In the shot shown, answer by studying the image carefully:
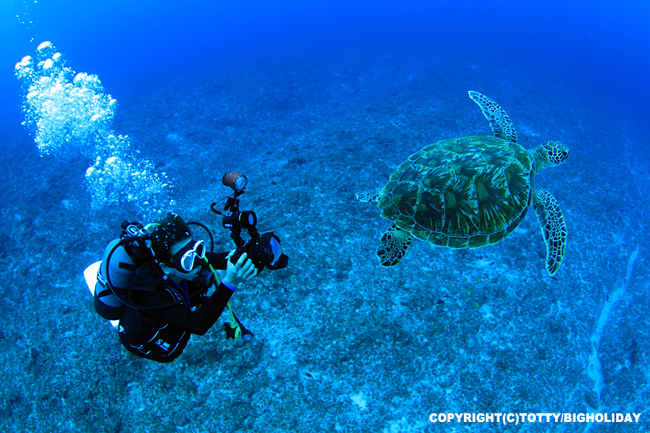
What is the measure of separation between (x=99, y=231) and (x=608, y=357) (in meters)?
8.40

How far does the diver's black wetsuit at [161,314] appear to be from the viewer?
1.62 metres

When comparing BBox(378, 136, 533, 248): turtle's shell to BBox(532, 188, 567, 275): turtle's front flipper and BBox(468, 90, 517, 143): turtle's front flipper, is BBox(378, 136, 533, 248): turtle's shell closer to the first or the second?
BBox(532, 188, 567, 275): turtle's front flipper

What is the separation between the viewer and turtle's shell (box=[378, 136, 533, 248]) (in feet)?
10.7

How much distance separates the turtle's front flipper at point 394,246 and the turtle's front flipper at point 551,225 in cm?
193

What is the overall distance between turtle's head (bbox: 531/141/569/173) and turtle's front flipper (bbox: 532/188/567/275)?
1.65ft

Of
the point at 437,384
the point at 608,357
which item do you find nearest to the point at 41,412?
the point at 437,384

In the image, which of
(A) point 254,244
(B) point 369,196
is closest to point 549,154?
(B) point 369,196

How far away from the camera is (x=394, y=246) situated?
11.5 ft

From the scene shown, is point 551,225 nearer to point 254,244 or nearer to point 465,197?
point 465,197

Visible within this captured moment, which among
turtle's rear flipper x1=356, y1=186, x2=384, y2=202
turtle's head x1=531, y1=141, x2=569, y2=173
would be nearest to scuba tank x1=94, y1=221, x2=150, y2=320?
turtle's rear flipper x1=356, y1=186, x2=384, y2=202

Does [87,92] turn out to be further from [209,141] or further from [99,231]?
[99,231]

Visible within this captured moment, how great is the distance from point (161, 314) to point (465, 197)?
3.19 metres

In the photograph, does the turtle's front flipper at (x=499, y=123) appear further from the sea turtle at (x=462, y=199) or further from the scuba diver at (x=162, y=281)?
the scuba diver at (x=162, y=281)

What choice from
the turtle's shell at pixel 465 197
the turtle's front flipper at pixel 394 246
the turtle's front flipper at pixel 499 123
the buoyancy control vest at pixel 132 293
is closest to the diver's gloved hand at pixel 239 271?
the buoyancy control vest at pixel 132 293
